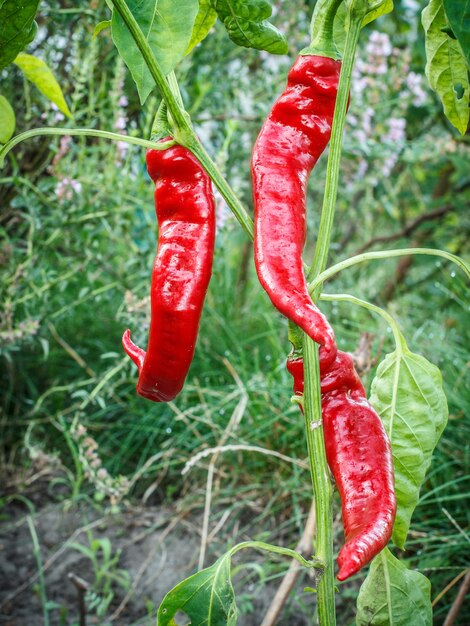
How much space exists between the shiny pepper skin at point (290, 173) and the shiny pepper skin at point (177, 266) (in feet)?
0.24

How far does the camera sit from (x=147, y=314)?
1778 millimetres

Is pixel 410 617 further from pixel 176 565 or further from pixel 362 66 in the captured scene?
pixel 362 66

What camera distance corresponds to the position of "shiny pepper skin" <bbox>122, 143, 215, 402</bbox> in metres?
0.77

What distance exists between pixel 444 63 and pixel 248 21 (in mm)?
296

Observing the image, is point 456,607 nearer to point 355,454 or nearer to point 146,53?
point 355,454

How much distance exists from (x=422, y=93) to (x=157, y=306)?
7.98ft

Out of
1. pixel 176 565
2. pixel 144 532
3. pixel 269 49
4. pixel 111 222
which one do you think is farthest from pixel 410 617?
pixel 111 222

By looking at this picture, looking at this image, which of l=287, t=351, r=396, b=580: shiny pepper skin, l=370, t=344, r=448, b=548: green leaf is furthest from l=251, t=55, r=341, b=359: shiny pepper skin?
l=370, t=344, r=448, b=548: green leaf

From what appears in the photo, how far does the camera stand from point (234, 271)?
3.20 m

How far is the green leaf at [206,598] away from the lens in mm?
812

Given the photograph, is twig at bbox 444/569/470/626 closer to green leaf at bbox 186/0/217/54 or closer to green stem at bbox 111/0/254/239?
green stem at bbox 111/0/254/239

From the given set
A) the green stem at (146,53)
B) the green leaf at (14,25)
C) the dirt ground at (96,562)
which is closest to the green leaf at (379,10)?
the green stem at (146,53)

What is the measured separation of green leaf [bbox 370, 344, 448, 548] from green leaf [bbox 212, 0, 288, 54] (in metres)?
0.43

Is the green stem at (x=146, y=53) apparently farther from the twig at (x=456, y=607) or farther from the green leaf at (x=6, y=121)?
the twig at (x=456, y=607)
